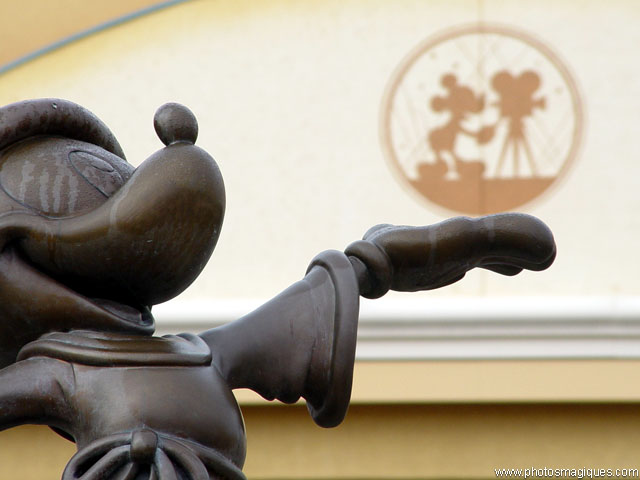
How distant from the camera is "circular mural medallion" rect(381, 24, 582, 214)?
2.83m

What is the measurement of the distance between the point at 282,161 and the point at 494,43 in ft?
1.96

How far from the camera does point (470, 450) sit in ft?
9.41

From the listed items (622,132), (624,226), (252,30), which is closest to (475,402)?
(624,226)

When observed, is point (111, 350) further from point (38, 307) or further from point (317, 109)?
point (317, 109)

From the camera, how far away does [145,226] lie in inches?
23.3

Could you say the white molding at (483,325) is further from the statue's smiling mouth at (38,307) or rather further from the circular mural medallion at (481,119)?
the statue's smiling mouth at (38,307)

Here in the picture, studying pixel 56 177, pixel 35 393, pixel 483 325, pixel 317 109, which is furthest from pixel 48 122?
pixel 317 109

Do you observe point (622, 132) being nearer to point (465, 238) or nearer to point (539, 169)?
point (539, 169)

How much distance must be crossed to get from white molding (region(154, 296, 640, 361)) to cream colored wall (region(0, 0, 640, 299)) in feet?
0.36

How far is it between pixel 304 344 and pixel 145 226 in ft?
0.38

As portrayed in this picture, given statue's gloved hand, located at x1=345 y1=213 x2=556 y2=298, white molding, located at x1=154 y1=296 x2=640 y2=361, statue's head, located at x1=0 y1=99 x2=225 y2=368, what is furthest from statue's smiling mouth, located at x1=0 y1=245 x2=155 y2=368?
white molding, located at x1=154 y1=296 x2=640 y2=361

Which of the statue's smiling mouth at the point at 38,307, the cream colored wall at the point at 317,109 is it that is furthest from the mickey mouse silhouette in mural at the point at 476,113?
the statue's smiling mouth at the point at 38,307

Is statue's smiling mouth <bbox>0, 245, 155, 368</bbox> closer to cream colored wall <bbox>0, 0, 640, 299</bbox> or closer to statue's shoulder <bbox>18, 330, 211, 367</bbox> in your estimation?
statue's shoulder <bbox>18, 330, 211, 367</bbox>

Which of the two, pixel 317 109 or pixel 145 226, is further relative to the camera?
pixel 317 109
